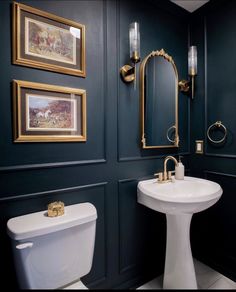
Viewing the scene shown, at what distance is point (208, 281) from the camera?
4.96 ft

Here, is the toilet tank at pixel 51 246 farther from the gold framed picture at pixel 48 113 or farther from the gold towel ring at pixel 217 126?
the gold towel ring at pixel 217 126

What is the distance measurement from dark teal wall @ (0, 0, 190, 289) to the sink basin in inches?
6.0

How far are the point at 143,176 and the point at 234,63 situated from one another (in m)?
1.15

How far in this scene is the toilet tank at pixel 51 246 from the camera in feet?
2.88

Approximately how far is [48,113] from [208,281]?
174 centimetres

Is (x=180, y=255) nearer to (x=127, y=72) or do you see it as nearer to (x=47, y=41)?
(x=127, y=72)

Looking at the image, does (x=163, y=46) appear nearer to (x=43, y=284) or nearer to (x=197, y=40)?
(x=197, y=40)

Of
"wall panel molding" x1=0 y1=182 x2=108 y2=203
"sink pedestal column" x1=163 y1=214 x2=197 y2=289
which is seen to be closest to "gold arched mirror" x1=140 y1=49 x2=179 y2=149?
"wall panel molding" x1=0 y1=182 x2=108 y2=203

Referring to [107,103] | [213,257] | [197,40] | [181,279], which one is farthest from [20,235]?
[197,40]

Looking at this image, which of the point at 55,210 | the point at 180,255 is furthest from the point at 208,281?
the point at 55,210

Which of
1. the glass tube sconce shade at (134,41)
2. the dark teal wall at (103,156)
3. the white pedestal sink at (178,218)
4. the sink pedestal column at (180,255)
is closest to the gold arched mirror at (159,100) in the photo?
the dark teal wall at (103,156)

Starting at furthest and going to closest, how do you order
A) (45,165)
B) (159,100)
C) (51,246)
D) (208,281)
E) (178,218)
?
1. (159,100)
2. (208,281)
3. (178,218)
4. (45,165)
5. (51,246)

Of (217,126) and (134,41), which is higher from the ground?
(134,41)

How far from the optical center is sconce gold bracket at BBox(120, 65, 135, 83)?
1.39 metres
